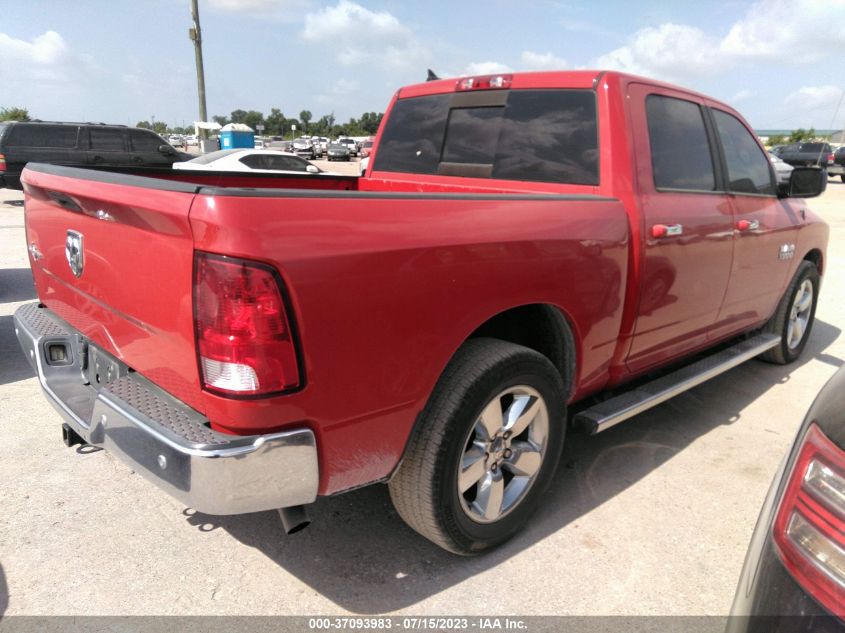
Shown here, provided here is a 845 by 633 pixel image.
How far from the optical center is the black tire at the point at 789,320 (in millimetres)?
4730

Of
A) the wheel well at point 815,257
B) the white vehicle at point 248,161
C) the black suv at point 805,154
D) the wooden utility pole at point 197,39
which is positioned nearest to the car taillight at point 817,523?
the wheel well at point 815,257

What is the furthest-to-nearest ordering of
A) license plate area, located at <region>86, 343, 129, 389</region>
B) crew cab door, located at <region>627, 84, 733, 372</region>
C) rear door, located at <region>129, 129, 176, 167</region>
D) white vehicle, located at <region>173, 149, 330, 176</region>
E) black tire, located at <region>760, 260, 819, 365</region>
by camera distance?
rear door, located at <region>129, 129, 176, 167</region> < white vehicle, located at <region>173, 149, 330, 176</region> < black tire, located at <region>760, 260, 819, 365</region> < crew cab door, located at <region>627, 84, 733, 372</region> < license plate area, located at <region>86, 343, 129, 389</region>

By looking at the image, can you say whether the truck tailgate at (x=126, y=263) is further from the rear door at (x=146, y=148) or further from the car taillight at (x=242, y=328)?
the rear door at (x=146, y=148)

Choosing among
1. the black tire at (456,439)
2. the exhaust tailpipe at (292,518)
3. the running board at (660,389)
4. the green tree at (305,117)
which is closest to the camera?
the exhaust tailpipe at (292,518)

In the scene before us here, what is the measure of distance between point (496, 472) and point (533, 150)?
1666 millimetres

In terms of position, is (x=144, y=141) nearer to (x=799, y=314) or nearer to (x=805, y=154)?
(x=799, y=314)

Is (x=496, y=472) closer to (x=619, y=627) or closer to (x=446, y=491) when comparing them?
(x=446, y=491)

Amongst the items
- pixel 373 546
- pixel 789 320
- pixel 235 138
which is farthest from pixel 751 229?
pixel 235 138

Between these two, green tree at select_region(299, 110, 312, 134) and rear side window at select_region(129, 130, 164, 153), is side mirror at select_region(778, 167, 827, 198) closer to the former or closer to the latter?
rear side window at select_region(129, 130, 164, 153)

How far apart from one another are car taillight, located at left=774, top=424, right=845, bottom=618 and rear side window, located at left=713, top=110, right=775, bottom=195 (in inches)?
111

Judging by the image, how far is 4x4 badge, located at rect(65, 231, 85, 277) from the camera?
7.88 feet

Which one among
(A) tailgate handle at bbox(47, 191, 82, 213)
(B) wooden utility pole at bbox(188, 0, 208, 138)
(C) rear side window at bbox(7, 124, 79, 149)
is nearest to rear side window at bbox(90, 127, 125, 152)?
(C) rear side window at bbox(7, 124, 79, 149)

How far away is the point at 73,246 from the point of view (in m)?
2.45

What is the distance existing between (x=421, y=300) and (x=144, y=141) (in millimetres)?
15260
